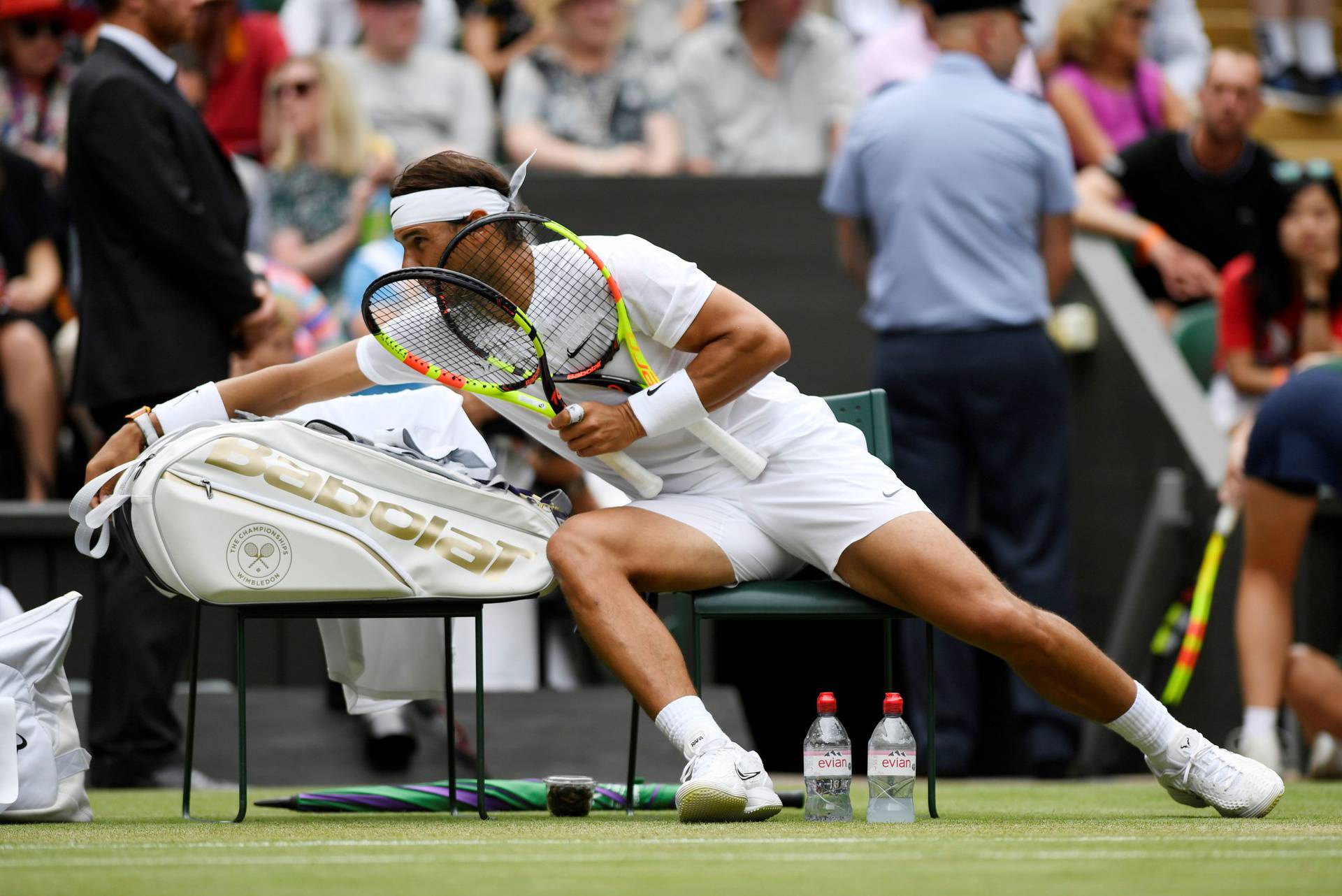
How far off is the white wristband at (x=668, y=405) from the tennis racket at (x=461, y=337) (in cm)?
19

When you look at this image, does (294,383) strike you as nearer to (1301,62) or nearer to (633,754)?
(633,754)

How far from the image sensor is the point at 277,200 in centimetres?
855

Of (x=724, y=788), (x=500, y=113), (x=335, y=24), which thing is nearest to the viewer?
(x=724, y=788)

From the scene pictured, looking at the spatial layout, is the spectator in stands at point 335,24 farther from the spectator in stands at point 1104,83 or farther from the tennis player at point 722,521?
the tennis player at point 722,521

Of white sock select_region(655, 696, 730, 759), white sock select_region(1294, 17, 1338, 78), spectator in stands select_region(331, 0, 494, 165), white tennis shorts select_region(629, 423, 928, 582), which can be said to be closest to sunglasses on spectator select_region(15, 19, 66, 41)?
spectator in stands select_region(331, 0, 494, 165)

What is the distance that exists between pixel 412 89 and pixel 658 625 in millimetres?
4981

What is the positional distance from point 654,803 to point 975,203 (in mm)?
2710

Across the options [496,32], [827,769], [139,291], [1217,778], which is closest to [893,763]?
[827,769]

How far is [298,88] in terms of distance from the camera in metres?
8.41

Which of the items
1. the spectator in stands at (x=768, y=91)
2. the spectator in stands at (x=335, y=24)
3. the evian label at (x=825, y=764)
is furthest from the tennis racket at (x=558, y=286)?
the spectator in stands at (x=335, y=24)

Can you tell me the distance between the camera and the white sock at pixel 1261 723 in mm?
6109

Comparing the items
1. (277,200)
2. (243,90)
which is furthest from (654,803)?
(243,90)

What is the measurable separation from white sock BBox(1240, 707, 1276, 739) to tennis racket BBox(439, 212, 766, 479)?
2.54 metres

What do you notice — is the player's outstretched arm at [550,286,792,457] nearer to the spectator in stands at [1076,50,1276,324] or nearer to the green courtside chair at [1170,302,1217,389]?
the spectator in stands at [1076,50,1276,324]
